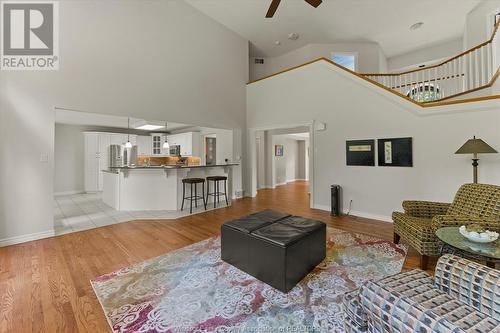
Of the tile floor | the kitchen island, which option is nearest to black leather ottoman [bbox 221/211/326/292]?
the tile floor

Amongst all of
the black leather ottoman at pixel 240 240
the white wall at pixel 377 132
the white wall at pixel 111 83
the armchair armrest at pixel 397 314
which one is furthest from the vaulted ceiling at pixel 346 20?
the armchair armrest at pixel 397 314

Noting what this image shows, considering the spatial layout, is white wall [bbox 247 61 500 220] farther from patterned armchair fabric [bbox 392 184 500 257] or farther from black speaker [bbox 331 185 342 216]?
patterned armchair fabric [bbox 392 184 500 257]

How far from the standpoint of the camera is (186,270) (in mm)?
2438

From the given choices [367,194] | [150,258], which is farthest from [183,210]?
[367,194]

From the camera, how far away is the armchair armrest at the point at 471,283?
3.86ft

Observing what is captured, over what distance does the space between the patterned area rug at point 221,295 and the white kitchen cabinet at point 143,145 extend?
→ 679cm

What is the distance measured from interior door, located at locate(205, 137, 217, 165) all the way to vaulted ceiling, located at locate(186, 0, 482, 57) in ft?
12.7

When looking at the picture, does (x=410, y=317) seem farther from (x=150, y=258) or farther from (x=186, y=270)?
(x=150, y=258)

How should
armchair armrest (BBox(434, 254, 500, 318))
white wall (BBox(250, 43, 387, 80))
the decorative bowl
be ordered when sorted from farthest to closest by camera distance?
white wall (BBox(250, 43, 387, 80)), the decorative bowl, armchair armrest (BBox(434, 254, 500, 318))

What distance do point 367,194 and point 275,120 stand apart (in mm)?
3129

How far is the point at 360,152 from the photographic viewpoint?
4.63m

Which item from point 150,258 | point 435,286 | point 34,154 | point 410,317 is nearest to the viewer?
point 410,317

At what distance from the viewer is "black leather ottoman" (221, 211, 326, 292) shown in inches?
80.4

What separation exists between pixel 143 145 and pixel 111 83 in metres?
4.62
